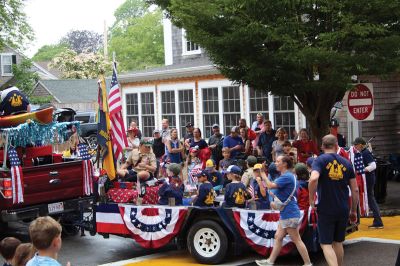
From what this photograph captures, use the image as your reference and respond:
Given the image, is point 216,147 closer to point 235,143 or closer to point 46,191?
point 235,143

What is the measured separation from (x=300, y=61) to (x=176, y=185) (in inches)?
137

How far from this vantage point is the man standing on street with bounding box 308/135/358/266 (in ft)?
24.9

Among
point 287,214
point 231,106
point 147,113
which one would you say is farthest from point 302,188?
point 147,113

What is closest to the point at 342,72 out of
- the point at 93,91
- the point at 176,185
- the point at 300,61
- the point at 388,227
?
the point at 300,61

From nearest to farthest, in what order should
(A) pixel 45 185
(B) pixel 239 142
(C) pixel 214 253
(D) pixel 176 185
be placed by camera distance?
(C) pixel 214 253, (D) pixel 176 185, (A) pixel 45 185, (B) pixel 239 142

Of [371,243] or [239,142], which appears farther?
[239,142]

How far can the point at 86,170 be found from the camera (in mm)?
11859

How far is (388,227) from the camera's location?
1155 centimetres

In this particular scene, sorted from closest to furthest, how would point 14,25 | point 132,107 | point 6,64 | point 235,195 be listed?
point 235,195 → point 132,107 → point 14,25 → point 6,64

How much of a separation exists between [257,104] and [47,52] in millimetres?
82509

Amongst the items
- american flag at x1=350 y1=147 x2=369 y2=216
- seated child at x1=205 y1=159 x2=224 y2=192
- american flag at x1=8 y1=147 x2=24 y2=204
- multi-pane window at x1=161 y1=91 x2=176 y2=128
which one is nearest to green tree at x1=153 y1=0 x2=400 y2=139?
american flag at x1=350 y1=147 x2=369 y2=216

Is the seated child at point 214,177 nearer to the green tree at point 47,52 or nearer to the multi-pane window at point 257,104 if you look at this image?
the multi-pane window at point 257,104

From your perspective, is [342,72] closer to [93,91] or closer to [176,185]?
[176,185]

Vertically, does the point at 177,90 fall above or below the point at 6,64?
below
